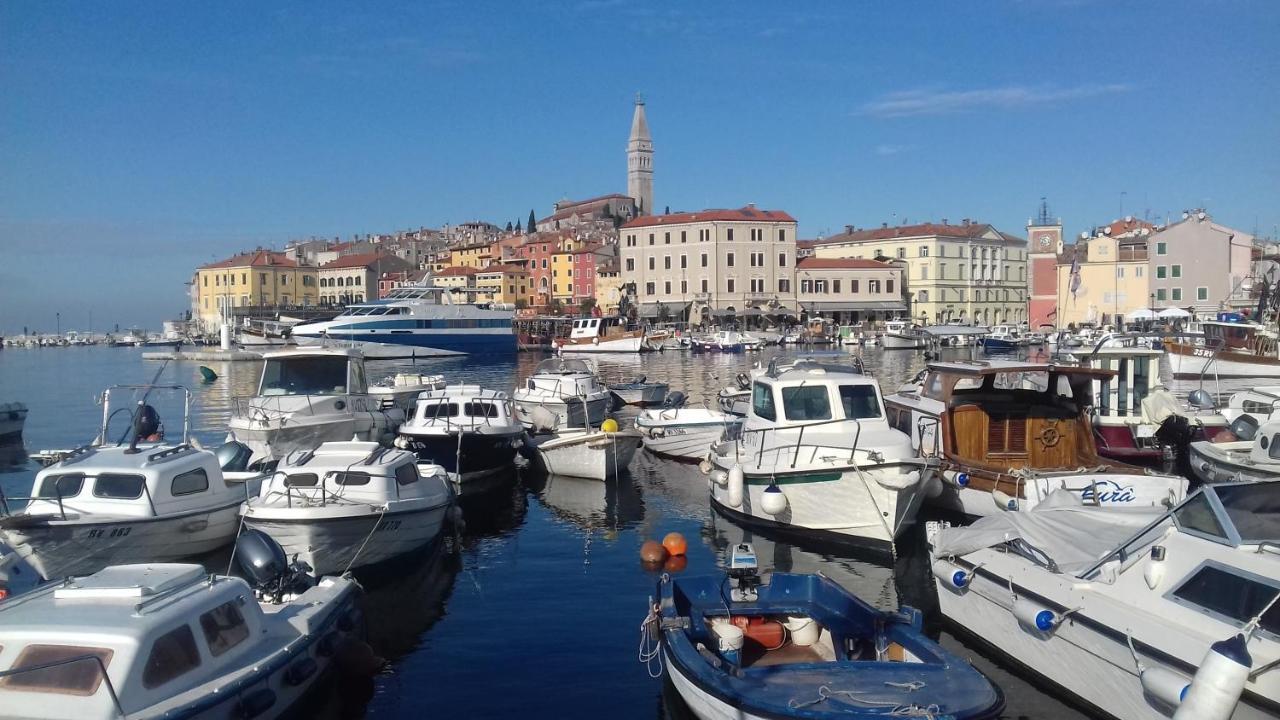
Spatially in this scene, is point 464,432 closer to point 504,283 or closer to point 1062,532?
point 1062,532

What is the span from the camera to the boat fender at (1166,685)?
25.3ft

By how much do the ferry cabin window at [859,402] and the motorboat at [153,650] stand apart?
9878 millimetres

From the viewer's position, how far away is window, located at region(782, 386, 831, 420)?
56.7 ft

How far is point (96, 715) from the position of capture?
7562mm

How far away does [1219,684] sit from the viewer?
6.88 metres

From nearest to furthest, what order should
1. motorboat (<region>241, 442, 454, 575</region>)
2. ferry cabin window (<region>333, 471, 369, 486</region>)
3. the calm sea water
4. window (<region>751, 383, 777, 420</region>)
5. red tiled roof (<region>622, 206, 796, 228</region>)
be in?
the calm sea water
motorboat (<region>241, 442, 454, 575</region>)
ferry cabin window (<region>333, 471, 369, 486</region>)
window (<region>751, 383, 777, 420</region>)
red tiled roof (<region>622, 206, 796, 228</region>)

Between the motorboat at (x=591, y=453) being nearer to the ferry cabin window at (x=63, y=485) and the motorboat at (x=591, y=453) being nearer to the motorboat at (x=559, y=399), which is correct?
the motorboat at (x=559, y=399)

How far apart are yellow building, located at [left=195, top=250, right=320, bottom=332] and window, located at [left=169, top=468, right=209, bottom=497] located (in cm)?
11351

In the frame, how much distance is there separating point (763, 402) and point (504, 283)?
10711 centimetres

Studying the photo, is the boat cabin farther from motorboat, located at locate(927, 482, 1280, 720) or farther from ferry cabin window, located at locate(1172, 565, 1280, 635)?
ferry cabin window, located at locate(1172, 565, 1280, 635)

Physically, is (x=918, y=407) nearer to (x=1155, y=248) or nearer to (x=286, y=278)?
(x=1155, y=248)

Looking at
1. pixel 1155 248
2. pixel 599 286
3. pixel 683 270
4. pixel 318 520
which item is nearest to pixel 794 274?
pixel 683 270

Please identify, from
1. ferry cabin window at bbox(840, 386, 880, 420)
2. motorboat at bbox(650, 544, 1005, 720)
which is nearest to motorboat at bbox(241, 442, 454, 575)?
motorboat at bbox(650, 544, 1005, 720)

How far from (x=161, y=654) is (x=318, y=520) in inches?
224
